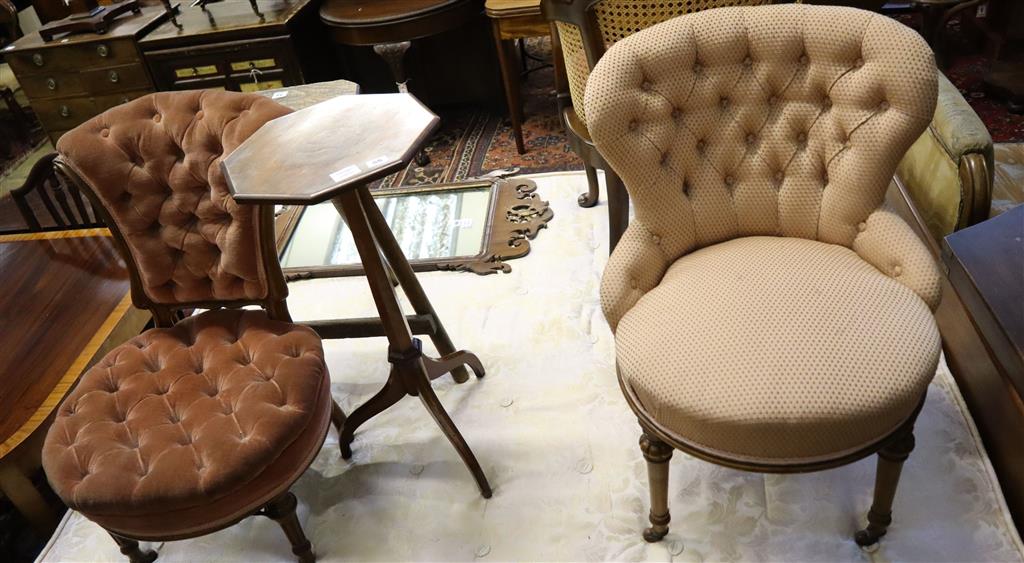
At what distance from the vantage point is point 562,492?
1811mm

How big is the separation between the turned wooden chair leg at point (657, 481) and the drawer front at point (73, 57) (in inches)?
119

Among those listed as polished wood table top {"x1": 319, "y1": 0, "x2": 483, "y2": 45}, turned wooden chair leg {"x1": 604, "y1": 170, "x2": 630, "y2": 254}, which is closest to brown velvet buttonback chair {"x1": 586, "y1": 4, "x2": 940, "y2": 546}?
turned wooden chair leg {"x1": 604, "y1": 170, "x2": 630, "y2": 254}

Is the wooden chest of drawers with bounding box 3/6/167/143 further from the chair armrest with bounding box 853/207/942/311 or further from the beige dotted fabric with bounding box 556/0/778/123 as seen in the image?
the chair armrest with bounding box 853/207/942/311

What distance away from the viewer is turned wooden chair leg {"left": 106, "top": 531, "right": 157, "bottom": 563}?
173 cm

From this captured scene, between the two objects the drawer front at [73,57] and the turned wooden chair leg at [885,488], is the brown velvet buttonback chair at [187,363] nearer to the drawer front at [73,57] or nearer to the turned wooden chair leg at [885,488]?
the turned wooden chair leg at [885,488]

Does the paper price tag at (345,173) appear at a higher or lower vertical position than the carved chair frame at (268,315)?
higher

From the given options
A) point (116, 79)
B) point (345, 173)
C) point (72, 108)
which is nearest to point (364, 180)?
Answer: point (345, 173)

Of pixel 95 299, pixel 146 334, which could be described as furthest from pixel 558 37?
pixel 95 299

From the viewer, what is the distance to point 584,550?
1.67m

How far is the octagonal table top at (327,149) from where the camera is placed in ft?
4.57

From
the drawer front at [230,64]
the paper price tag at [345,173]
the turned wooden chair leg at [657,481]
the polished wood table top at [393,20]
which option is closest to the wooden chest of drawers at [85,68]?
the drawer front at [230,64]

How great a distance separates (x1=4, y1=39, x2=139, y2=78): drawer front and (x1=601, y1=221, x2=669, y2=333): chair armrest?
2775mm

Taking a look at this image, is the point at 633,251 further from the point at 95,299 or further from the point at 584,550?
the point at 95,299

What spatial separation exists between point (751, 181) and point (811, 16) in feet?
1.18
